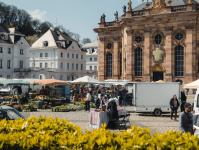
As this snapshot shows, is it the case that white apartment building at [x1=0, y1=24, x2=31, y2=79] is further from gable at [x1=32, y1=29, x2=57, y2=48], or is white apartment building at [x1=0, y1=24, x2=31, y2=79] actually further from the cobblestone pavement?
the cobblestone pavement

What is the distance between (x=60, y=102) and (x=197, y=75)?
74.2 ft

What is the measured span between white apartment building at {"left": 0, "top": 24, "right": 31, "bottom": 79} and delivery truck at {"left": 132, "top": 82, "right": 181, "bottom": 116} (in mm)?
44500

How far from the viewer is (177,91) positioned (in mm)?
21625

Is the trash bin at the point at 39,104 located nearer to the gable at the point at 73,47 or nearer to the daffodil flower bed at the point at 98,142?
the daffodil flower bed at the point at 98,142

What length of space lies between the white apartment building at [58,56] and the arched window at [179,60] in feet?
107

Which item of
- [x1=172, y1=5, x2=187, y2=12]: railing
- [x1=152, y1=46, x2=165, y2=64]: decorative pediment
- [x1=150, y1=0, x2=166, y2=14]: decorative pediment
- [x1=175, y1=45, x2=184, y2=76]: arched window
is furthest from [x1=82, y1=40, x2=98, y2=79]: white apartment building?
[x1=172, y1=5, x2=187, y2=12]: railing

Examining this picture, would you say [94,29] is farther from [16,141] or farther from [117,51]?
[16,141]

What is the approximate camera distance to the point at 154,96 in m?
21.5

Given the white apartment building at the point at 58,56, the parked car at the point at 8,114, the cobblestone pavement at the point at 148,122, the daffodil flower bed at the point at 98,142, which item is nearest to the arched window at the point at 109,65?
the white apartment building at the point at 58,56

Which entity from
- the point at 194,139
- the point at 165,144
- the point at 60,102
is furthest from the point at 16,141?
the point at 60,102

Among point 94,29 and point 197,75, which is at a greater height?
point 94,29

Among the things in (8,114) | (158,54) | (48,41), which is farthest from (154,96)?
(48,41)

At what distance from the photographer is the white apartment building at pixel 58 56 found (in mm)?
70312

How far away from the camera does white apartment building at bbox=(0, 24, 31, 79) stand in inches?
2378
